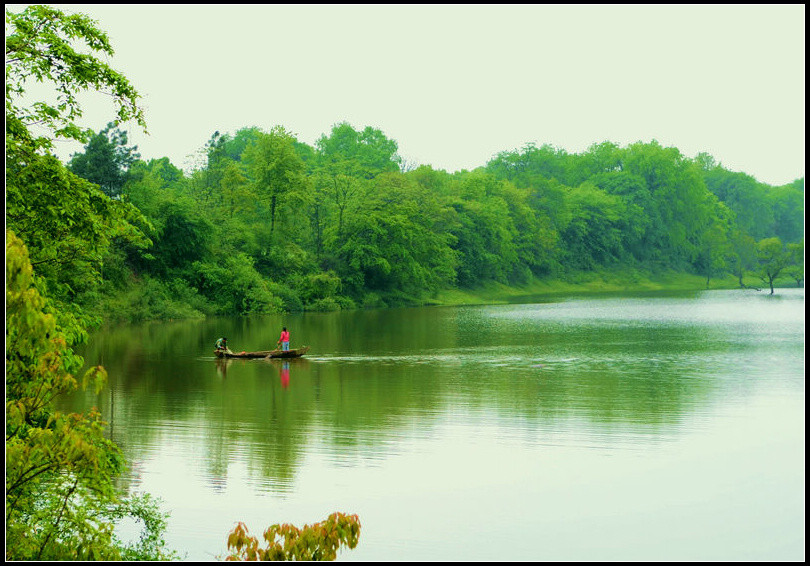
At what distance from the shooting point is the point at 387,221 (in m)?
62.9

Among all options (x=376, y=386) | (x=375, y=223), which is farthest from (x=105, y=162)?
(x=376, y=386)

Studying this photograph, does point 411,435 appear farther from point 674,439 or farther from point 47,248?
point 47,248

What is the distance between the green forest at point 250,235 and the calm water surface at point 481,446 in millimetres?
2764

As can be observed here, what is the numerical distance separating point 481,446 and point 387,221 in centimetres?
4773

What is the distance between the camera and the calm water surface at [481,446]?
11.2 metres

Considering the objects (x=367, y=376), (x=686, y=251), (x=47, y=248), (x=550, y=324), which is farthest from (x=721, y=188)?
(x=47, y=248)

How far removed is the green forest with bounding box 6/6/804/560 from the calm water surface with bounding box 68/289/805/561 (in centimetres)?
276

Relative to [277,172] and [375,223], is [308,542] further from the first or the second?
[375,223]

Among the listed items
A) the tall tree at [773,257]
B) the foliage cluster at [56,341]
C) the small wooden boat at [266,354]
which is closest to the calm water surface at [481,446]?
the small wooden boat at [266,354]

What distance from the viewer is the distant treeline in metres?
51.1

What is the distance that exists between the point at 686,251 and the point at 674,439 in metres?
85.5

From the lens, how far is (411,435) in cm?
1659

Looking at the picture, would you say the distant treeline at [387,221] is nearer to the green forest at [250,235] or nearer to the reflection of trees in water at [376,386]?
the green forest at [250,235]

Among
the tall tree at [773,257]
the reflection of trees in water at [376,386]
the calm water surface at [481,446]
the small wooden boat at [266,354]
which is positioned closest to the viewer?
the calm water surface at [481,446]
